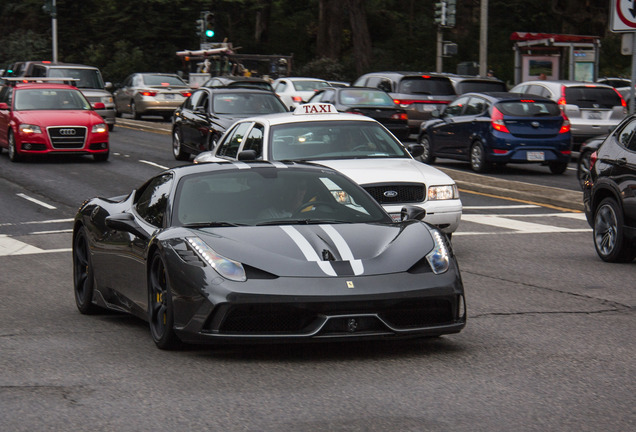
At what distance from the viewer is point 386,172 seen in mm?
12961

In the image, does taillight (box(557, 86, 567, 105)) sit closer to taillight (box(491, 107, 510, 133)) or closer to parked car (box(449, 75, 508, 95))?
taillight (box(491, 107, 510, 133))

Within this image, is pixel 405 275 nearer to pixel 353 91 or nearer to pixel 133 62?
pixel 353 91

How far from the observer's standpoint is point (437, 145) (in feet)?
84.8

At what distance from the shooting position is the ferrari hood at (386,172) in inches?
504

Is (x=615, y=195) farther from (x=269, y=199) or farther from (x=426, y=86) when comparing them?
(x=426, y=86)

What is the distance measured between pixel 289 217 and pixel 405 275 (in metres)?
1.12

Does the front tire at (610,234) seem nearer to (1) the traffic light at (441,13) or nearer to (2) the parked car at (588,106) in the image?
(2) the parked car at (588,106)

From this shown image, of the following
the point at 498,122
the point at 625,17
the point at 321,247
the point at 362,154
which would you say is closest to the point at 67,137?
the point at 498,122

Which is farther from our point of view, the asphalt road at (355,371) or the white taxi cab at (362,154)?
the white taxi cab at (362,154)

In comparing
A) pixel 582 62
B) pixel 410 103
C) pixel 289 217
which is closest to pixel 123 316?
pixel 289 217

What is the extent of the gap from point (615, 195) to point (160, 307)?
623 centimetres

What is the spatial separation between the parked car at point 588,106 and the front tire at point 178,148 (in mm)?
8633

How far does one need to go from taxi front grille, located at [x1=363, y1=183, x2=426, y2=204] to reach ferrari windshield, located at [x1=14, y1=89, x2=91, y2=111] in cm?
1510

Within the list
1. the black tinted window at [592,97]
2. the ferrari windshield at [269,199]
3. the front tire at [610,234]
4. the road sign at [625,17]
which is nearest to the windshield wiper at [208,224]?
the ferrari windshield at [269,199]
